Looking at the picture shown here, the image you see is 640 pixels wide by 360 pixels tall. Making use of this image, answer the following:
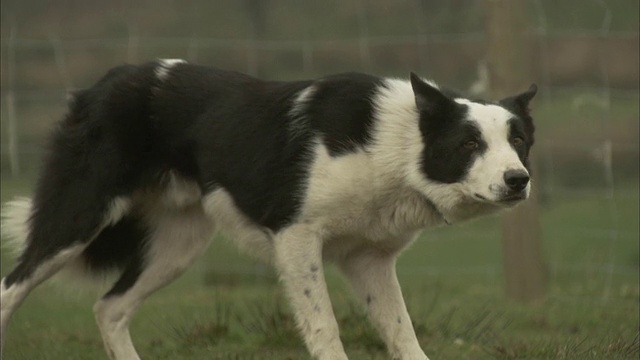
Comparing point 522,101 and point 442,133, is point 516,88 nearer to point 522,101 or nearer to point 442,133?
point 522,101

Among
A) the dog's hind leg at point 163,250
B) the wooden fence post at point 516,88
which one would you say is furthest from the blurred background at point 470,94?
the dog's hind leg at point 163,250

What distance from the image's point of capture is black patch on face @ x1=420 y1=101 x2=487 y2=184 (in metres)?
5.55

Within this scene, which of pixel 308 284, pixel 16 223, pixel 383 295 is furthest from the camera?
pixel 16 223

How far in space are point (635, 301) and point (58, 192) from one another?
13.0 ft

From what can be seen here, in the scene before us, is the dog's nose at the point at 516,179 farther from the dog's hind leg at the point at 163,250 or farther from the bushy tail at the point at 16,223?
the bushy tail at the point at 16,223

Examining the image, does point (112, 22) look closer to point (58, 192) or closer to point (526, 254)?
point (526, 254)

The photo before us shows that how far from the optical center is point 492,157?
544 cm

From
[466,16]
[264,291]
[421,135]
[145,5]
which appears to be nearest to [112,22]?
[145,5]

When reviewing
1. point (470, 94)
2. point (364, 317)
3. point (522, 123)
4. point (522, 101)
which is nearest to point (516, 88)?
point (470, 94)

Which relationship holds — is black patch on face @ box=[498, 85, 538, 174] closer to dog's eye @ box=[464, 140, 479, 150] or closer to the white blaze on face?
the white blaze on face

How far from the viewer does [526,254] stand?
342 inches

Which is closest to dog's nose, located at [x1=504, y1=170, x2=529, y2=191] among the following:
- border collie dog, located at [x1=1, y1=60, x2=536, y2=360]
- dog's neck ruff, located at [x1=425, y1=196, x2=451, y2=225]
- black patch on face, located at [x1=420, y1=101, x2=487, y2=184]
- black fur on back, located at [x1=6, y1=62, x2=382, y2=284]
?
border collie dog, located at [x1=1, y1=60, x2=536, y2=360]

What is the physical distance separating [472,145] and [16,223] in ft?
7.49

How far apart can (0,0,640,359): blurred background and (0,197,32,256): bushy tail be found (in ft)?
1.70
